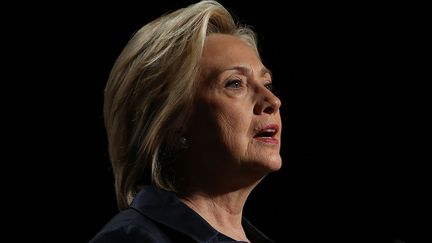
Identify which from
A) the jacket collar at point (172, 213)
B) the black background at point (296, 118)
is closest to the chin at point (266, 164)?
the jacket collar at point (172, 213)

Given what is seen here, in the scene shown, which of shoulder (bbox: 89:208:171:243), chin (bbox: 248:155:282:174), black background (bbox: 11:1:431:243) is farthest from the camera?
black background (bbox: 11:1:431:243)

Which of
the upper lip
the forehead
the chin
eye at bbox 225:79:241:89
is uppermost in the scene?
the forehead

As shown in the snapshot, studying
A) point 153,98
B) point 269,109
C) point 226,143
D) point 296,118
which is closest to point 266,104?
point 269,109

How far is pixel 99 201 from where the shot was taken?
2783 mm

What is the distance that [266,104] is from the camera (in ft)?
6.41

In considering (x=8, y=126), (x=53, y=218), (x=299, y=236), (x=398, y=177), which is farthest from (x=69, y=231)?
(x=398, y=177)

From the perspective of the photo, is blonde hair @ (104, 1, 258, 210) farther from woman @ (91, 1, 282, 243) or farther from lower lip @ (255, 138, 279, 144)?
lower lip @ (255, 138, 279, 144)

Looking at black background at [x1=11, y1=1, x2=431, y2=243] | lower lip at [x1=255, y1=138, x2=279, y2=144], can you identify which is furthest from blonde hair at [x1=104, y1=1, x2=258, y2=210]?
black background at [x1=11, y1=1, x2=431, y2=243]

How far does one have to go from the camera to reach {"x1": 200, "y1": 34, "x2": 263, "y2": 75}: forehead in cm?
201

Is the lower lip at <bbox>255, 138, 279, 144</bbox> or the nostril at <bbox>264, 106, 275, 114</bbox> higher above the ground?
the nostril at <bbox>264, 106, 275, 114</bbox>

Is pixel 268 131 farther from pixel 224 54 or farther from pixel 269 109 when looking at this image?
pixel 224 54

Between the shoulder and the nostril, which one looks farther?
the nostril

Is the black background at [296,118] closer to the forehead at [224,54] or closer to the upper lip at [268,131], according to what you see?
the forehead at [224,54]

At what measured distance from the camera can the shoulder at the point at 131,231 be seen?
1690 millimetres
